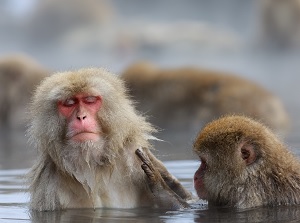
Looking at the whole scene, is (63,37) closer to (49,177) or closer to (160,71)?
(160,71)

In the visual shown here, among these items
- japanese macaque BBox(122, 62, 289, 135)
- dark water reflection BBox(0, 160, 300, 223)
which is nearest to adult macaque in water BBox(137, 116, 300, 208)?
dark water reflection BBox(0, 160, 300, 223)

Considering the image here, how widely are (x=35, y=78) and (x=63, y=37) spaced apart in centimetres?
991

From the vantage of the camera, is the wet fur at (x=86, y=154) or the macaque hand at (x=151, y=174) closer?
the wet fur at (x=86, y=154)

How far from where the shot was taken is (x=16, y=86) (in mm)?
17016

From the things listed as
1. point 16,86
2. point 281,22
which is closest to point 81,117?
point 16,86

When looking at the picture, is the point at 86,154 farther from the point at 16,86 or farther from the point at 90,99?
the point at 16,86

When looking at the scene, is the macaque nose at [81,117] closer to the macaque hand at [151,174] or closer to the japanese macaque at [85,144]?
the japanese macaque at [85,144]

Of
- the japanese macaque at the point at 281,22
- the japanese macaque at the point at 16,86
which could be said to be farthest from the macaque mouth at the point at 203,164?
the japanese macaque at the point at 281,22

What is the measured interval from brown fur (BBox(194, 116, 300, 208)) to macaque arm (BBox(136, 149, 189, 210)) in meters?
0.25

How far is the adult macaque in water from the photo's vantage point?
7.52 meters

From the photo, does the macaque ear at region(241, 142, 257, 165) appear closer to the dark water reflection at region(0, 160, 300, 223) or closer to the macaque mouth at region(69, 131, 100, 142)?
the dark water reflection at region(0, 160, 300, 223)

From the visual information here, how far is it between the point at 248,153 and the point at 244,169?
0.12 metres

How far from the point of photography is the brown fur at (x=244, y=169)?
751cm

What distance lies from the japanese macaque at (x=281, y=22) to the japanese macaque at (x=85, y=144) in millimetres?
16690
